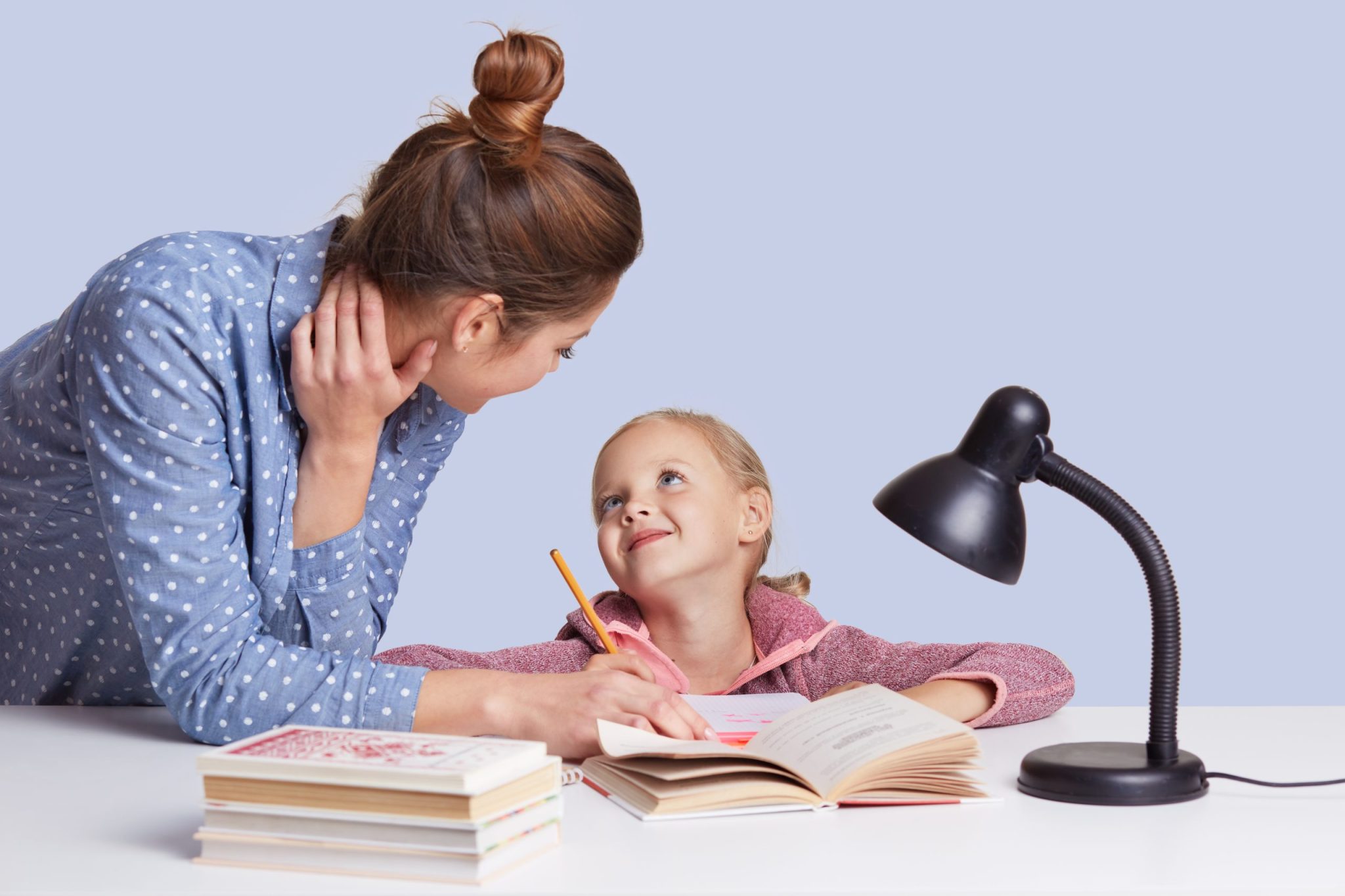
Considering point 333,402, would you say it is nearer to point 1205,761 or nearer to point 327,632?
point 327,632

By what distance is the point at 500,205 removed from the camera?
1476 millimetres

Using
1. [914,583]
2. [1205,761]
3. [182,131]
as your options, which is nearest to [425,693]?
[1205,761]

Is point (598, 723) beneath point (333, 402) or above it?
beneath

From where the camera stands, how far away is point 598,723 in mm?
1355

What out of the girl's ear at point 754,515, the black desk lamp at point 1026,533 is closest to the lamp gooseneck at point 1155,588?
the black desk lamp at point 1026,533

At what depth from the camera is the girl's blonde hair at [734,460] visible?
6.73 feet

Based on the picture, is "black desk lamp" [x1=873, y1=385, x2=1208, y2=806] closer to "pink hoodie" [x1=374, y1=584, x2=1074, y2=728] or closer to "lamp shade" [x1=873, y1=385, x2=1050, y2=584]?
"lamp shade" [x1=873, y1=385, x2=1050, y2=584]

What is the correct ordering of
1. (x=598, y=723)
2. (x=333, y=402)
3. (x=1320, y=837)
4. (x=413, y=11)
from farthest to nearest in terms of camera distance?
(x=413, y=11)
(x=333, y=402)
(x=598, y=723)
(x=1320, y=837)

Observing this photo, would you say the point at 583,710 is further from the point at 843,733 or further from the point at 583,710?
the point at 843,733

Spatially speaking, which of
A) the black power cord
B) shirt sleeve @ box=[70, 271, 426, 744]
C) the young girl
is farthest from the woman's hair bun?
the black power cord

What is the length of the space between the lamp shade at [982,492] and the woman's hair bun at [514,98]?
537 millimetres

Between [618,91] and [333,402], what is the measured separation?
1810 millimetres

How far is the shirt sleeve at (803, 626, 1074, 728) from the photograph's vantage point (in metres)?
1.57

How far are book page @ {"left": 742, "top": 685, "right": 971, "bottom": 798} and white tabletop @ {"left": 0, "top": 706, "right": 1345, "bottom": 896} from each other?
0.04m
